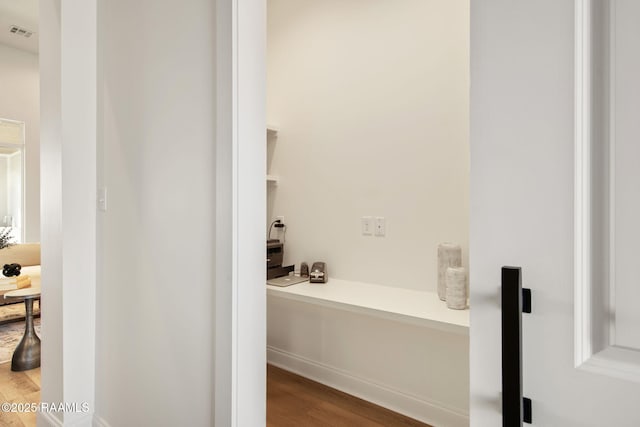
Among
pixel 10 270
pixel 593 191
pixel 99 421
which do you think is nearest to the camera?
pixel 593 191

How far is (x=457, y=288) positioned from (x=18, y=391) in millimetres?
2950

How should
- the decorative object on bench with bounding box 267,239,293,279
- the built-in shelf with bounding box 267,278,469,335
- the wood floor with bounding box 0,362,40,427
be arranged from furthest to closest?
the decorative object on bench with bounding box 267,239,293,279, the wood floor with bounding box 0,362,40,427, the built-in shelf with bounding box 267,278,469,335

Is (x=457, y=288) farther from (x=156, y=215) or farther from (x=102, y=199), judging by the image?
(x=102, y=199)

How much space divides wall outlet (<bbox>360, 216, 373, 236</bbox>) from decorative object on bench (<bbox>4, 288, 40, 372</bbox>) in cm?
268

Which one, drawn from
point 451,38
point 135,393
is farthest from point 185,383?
point 451,38

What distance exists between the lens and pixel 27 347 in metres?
2.86

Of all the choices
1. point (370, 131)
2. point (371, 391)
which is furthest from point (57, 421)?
point (370, 131)

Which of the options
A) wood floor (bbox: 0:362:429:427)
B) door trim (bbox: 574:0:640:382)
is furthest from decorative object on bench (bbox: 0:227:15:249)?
door trim (bbox: 574:0:640:382)

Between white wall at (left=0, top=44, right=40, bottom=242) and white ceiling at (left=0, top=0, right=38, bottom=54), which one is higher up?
white ceiling at (left=0, top=0, right=38, bottom=54)

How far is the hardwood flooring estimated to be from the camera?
2.03 metres

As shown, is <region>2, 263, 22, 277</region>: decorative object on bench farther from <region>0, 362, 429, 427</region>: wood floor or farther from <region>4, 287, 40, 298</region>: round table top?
<region>0, 362, 429, 427</region>: wood floor

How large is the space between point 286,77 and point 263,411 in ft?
7.58

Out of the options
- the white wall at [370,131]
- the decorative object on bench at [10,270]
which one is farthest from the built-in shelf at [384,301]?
the decorative object on bench at [10,270]

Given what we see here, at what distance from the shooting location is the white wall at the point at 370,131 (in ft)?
6.40
